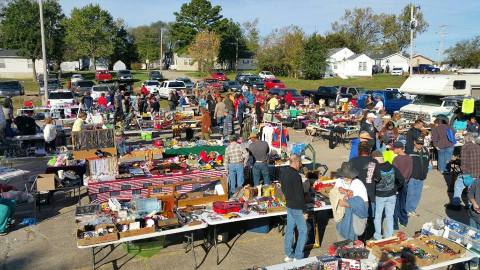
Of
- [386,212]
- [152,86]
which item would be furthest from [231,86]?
[386,212]

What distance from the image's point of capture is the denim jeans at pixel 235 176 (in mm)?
9188

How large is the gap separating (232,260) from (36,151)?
32.5 ft

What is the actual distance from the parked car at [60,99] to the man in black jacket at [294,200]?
18404 mm

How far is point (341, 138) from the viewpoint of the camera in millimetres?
16734

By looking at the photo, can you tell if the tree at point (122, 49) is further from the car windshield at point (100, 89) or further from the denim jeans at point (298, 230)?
the denim jeans at point (298, 230)

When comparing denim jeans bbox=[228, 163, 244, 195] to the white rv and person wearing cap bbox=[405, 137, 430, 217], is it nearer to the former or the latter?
person wearing cap bbox=[405, 137, 430, 217]

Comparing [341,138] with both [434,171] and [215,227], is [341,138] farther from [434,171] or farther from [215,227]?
[215,227]

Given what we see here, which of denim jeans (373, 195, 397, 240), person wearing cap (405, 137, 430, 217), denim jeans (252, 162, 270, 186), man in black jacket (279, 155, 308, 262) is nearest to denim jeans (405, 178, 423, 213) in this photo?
person wearing cap (405, 137, 430, 217)

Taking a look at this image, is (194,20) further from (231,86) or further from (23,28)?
(231,86)

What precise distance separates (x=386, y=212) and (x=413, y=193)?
2.06 metres

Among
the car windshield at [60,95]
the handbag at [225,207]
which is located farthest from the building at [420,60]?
the handbag at [225,207]

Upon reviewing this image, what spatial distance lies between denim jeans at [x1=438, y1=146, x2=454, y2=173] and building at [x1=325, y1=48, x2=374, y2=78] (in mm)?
46758

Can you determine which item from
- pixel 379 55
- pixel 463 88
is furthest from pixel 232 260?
pixel 379 55

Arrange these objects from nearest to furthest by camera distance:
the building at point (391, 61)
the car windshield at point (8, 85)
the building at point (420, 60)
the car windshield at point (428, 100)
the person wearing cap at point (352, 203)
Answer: the person wearing cap at point (352, 203) → the car windshield at point (428, 100) → the car windshield at point (8, 85) → the building at point (391, 61) → the building at point (420, 60)
